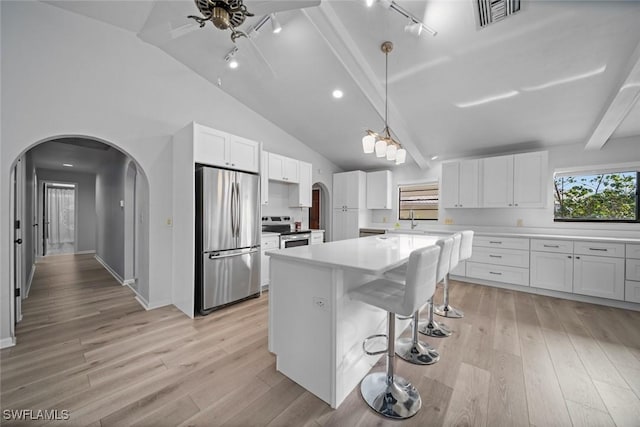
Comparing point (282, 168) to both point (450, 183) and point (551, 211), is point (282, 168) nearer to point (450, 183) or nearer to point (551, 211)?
point (450, 183)

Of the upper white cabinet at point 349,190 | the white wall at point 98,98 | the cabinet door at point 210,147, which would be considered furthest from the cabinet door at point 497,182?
the white wall at point 98,98

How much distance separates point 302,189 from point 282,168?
25.6 inches

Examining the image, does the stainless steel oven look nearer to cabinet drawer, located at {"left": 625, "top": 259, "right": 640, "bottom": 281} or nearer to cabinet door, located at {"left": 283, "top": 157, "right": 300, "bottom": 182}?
cabinet door, located at {"left": 283, "top": 157, "right": 300, "bottom": 182}

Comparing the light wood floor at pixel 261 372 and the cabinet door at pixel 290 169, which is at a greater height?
the cabinet door at pixel 290 169

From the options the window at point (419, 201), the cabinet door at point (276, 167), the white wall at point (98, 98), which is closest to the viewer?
the white wall at point (98, 98)

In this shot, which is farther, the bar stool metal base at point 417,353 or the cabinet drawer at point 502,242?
the cabinet drawer at point 502,242

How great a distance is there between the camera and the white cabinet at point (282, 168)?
13.7ft

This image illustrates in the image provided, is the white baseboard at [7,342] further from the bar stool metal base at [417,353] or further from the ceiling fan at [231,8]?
the bar stool metal base at [417,353]

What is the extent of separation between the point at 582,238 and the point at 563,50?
250 cm

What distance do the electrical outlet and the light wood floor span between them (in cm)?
62

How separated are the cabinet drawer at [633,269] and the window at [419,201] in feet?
8.44

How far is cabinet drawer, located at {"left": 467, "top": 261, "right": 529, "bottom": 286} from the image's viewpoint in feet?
12.1

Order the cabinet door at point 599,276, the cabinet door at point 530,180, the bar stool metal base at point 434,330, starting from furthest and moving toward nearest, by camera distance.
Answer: the cabinet door at point 530,180, the cabinet door at point 599,276, the bar stool metal base at point 434,330

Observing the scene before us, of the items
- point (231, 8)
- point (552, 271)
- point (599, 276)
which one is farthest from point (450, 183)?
point (231, 8)
